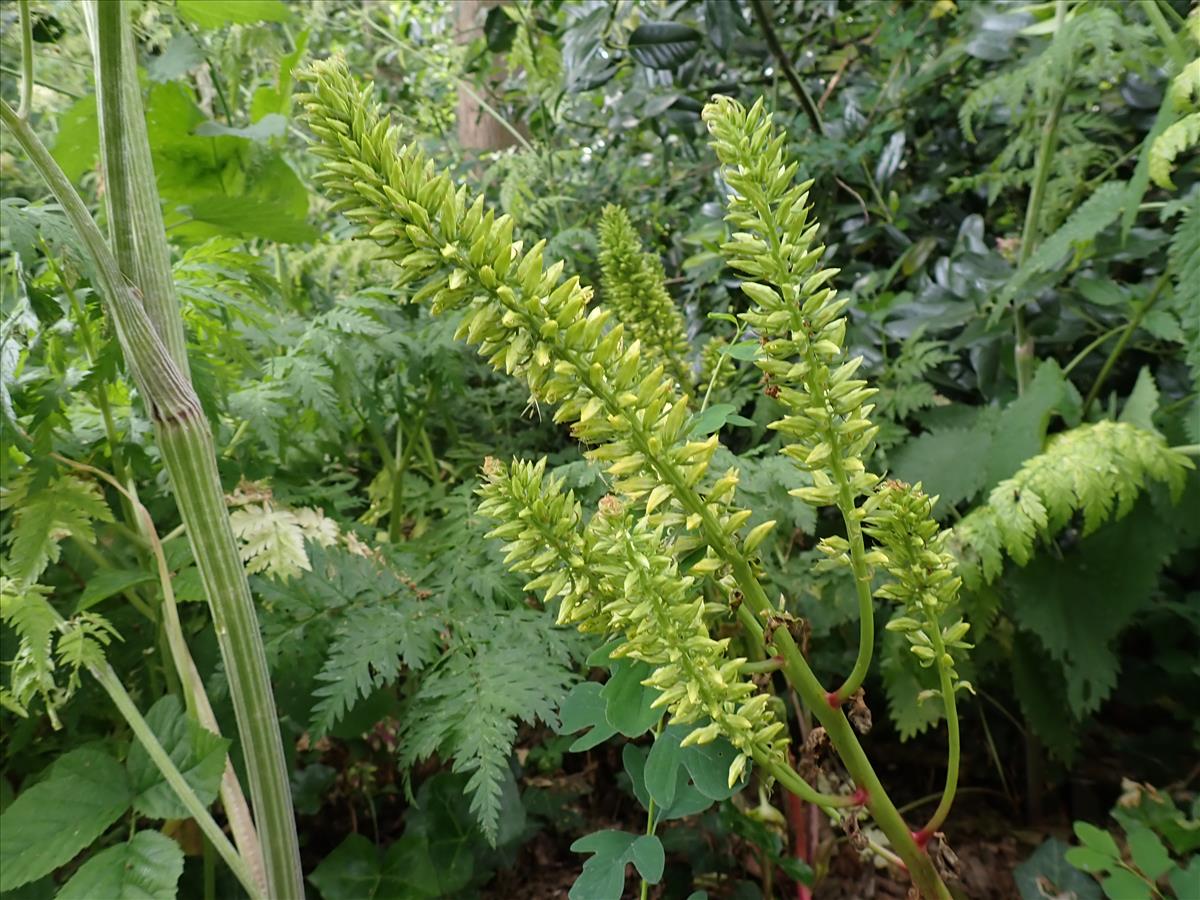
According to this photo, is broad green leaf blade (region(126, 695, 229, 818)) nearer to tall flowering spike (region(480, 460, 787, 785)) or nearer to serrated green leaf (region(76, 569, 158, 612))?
A: serrated green leaf (region(76, 569, 158, 612))

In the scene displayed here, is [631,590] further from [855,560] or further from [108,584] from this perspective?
[108,584]

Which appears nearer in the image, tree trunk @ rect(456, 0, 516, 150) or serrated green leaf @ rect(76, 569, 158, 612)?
serrated green leaf @ rect(76, 569, 158, 612)

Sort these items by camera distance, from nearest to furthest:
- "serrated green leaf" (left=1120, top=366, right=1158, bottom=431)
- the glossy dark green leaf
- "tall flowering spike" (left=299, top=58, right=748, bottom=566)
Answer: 1. "tall flowering spike" (left=299, top=58, right=748, bottom=566)
2. "serrated green leaf" (left=1120, top=366, right=1158, bottom=431)
3. the glossy dark green leaf

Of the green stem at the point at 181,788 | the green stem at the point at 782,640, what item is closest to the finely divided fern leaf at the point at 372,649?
the green stem at the point at 181,788

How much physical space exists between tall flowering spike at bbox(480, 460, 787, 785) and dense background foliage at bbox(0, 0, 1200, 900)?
0.09m

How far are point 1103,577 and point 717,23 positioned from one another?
1173mm

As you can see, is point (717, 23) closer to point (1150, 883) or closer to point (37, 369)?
point (37, 369)

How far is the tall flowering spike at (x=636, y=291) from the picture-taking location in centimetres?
75

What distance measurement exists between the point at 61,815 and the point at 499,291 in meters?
0.71

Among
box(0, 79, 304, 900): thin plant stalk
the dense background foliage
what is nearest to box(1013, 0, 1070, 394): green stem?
the dense background foliage

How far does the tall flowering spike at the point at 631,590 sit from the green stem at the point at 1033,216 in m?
0.97

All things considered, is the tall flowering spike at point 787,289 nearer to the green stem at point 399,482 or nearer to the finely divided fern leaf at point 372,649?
the finely divided fern leaf at point 372,649

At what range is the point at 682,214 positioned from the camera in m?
1.80

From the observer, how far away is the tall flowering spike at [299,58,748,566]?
1.14 feet
